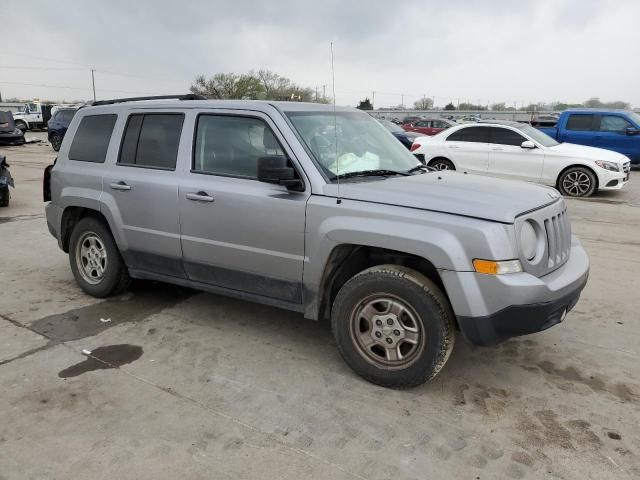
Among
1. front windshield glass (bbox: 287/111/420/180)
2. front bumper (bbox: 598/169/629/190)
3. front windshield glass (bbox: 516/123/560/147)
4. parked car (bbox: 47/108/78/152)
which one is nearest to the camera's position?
front windshield glass (bbox: 287/111/420/180)

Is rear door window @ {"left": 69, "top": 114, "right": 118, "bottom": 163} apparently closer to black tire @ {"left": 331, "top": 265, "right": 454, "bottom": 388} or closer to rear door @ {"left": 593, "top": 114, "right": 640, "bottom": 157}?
black tire @ {"left": 331, "top": 265, "right": 454, "bottom": 388}

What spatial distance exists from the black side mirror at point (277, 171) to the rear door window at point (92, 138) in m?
2.06

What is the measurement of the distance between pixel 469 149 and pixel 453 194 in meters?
9.28

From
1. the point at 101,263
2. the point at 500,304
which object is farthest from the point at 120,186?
the point at 500,304

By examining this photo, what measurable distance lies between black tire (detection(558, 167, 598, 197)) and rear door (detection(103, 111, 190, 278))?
9.56 metres

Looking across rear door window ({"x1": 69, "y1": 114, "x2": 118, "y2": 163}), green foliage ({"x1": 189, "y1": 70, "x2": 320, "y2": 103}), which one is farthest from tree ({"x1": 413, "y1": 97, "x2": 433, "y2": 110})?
rear door window ({"x1": 69, "y1": 114, "x2": 118, "y2": 163})

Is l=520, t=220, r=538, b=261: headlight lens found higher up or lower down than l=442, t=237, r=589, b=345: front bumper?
higher up

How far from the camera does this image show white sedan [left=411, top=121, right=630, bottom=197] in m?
11.2

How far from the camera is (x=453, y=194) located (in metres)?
3.40

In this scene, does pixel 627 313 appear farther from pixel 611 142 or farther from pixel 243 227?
pixel 611 142

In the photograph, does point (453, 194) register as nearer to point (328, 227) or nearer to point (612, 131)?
point (328, 227)

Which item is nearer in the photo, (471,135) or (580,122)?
(471,135)

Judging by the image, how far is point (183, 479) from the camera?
8.58ft

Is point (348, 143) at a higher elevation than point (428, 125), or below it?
below
